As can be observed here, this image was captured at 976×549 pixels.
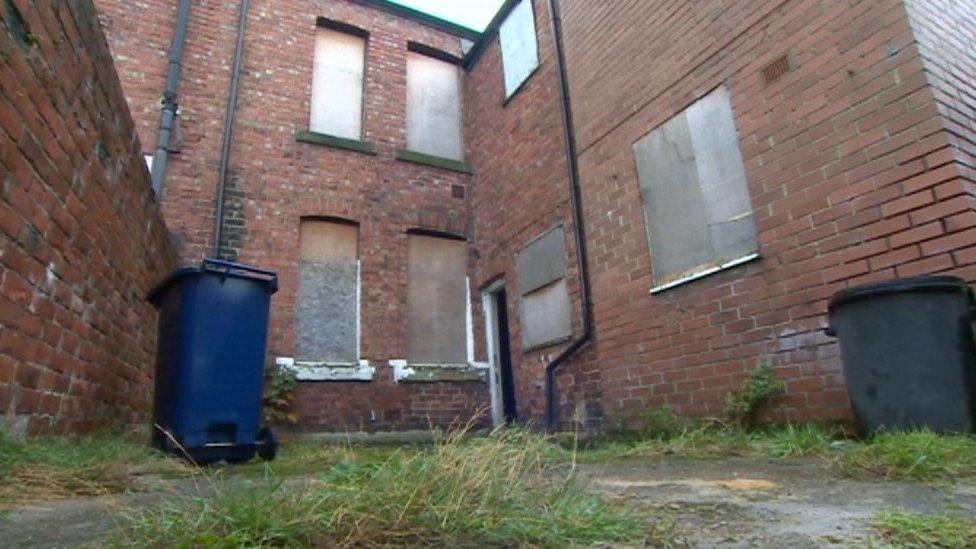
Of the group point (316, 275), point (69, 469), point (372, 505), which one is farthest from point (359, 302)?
point (372, 505)

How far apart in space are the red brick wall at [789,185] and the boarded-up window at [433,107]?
15.3 ft

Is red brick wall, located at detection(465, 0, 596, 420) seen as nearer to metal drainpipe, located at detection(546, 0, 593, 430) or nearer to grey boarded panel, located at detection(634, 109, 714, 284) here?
metal drainpipe, located at detection(546, 0, 593, 430)

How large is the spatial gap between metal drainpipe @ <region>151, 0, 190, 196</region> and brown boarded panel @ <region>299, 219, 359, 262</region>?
202 centimetres

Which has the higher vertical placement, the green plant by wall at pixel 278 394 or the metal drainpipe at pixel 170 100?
the metal drainpipe at pixel 170 100

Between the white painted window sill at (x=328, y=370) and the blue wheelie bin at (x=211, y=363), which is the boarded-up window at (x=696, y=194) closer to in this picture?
the blue wheelie bin at (x=211, y=363)

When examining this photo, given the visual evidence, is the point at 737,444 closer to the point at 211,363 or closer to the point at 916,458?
the point at 916,458

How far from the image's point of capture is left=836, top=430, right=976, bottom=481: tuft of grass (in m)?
2.43

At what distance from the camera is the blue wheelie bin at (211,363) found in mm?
4285

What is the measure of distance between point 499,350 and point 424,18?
6264 mm

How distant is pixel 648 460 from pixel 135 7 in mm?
9636

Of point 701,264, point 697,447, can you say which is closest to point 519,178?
point 701,264

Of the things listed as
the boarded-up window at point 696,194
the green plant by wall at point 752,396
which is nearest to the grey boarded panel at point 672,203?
the boarded-up window at point 696,194

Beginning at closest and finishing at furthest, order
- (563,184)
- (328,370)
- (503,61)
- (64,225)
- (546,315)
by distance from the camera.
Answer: (64,225) < (563,184) < (546,315) < (328,370) < (503,61)

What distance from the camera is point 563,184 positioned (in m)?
7.52
